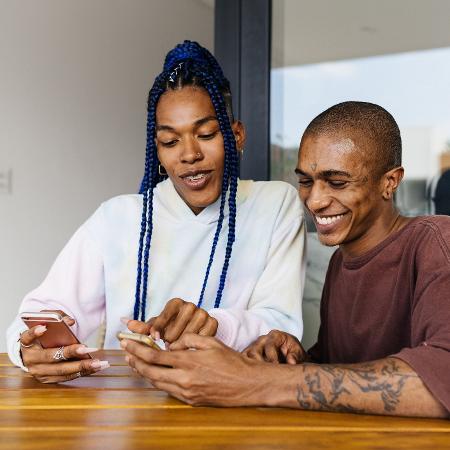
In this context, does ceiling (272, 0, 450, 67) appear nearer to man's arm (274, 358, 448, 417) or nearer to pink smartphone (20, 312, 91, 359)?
pink smartphone (20, 312, 91, 359)

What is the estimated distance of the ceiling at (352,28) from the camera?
9.81 ft

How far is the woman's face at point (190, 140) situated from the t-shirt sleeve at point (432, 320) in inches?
25.7

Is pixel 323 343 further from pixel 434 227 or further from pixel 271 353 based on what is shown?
pixel 434 227

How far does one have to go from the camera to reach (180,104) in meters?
2.02

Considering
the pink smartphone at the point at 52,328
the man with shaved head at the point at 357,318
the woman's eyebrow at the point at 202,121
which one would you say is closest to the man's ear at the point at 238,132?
the woman's eyebrow at the point at 202,121

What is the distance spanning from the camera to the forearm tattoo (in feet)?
4.37

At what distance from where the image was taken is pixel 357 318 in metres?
1.80

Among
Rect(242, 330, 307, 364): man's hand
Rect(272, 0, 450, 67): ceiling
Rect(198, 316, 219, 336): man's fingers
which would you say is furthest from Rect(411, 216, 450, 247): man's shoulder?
Rect(272, 0, 450, 67): ceiling

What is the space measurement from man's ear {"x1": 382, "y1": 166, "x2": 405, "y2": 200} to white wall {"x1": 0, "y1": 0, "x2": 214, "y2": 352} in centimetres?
287

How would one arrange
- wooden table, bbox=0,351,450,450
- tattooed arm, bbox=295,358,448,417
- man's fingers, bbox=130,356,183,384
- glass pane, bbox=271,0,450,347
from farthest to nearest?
glass pane, bbox=271,0,450,347, man's fingers, bbox=130,356,183,384, tattooed arm, bbox=295,358,448,417, wooden table, bbox=0,351,450,450

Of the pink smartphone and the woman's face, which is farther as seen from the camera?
the woman's face

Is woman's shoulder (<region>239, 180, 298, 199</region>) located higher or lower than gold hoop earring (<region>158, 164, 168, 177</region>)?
lower

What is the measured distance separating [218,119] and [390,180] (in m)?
0.51

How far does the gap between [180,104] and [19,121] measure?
2.50 m
